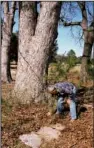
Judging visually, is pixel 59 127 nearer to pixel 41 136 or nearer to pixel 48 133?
pixel 48 133

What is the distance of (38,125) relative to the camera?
6.22m

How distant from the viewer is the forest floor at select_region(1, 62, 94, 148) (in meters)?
5.43

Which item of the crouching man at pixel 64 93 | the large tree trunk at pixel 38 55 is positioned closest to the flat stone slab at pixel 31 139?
the crouching man at pixel 64 93

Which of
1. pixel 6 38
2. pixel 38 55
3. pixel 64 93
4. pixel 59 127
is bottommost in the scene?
pixel 59 127

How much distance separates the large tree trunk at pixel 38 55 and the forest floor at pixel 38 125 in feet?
1.13

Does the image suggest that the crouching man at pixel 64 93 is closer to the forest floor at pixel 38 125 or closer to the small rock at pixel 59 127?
the forest floor at pixel 38 125

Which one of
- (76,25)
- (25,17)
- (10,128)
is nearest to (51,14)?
(25,17)

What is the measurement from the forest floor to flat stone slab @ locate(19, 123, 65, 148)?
0.27 ft

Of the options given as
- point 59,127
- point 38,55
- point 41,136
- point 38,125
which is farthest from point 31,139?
point 38,55

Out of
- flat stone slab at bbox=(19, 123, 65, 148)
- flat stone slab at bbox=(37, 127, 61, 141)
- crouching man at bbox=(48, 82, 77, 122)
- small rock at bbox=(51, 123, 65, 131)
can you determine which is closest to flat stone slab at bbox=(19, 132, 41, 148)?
flat stone slab at bbox=(19, 123, 65, 148)

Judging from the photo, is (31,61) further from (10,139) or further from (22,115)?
(10,139)

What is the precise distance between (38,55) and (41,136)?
7.96ft

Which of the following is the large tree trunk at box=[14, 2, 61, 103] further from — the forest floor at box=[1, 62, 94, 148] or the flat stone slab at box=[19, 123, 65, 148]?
the flat stone slab at box=[19, 123, 65, 148]

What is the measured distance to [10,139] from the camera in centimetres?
548
